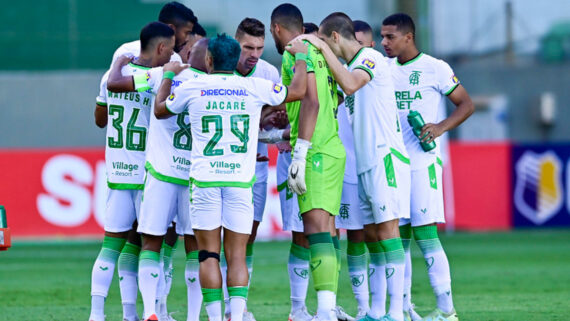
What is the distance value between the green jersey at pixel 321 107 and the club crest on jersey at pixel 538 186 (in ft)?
43.0

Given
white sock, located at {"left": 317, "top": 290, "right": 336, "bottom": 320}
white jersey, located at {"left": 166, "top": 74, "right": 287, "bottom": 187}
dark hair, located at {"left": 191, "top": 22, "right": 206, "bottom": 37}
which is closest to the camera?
white jersey, located at {"left": 166, "top": 74, "right": 287, "bottom": 187}

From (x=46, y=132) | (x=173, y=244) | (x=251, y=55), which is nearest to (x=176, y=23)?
(x=251, y=55)

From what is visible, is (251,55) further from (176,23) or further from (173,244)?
(173,244)

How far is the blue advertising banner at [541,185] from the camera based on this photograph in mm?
20797

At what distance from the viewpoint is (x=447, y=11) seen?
89.6 feet

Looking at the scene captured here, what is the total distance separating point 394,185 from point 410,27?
1.63 metres

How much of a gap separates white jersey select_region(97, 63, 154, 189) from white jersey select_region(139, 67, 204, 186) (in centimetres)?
26

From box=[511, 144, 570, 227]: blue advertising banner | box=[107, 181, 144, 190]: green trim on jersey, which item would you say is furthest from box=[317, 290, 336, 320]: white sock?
box=[511, 144, 570, 227]: blue advertising banner

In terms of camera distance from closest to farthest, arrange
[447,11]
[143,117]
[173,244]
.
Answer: [143,117] → [173,244] → [447,11]

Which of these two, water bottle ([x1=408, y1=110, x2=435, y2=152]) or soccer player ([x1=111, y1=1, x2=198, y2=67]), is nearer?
water bottle ([x1=408, y1=110, x2=435, y2=152])

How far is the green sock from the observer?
8.24m

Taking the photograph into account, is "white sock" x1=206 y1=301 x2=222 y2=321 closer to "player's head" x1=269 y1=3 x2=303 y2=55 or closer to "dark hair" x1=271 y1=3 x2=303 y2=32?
"player's head" x1=269 y1=3 x2=303 y2=55

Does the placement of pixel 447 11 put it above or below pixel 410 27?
above

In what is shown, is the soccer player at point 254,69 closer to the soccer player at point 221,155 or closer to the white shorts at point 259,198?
the white shorts at point 259,198
